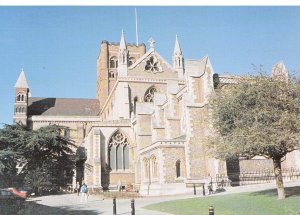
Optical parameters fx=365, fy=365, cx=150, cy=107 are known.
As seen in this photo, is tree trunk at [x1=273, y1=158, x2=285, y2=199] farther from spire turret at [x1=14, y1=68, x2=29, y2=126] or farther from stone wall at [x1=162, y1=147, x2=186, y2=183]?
spire turret at [x1=14, y1=68, x2=29, y2=126]

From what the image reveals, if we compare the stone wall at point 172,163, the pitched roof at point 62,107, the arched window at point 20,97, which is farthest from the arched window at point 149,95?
the arched window at point 20,97

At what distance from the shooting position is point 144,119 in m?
43.8

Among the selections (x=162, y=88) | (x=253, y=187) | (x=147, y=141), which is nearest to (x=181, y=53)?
(x=162, y=88)

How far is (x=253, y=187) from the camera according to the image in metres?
27.4

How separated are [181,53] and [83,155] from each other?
24459mm

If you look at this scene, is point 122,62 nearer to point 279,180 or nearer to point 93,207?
point 93,207

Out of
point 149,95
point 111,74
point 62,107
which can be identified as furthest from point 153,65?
point 62,107

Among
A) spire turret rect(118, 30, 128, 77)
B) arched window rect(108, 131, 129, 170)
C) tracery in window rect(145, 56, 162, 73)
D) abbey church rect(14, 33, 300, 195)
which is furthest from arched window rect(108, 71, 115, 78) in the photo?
arched window rect(108, 131, 129, 170)

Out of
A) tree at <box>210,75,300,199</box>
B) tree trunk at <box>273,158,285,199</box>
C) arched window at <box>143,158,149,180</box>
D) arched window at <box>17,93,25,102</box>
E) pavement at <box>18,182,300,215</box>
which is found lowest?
pavement at <box>18,182,300,215</box>

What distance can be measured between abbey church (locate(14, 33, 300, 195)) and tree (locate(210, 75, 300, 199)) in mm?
3772

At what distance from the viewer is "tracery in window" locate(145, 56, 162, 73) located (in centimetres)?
5634

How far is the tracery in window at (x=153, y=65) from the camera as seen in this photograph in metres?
56.3

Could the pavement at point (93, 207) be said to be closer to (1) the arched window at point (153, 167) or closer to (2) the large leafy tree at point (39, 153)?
(1) the arched window at point (153, 167)

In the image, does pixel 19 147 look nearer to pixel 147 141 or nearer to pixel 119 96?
pixel 147 141
